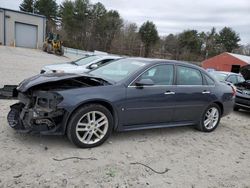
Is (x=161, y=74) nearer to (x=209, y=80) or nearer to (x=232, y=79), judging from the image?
(x=209, y=80)

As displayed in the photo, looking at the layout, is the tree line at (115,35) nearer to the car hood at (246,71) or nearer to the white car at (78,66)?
the white car at (78,66)

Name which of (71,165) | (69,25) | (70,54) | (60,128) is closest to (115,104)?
(60,128)

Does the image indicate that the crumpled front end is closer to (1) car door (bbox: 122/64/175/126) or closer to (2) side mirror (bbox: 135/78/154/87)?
(1) car door (bbox: 122/64/175/126)

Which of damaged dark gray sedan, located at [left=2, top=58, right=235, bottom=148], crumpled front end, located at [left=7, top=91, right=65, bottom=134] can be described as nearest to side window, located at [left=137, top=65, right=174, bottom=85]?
damaged dark gray sedan, located at [left=2, top=58, right=235, bottom=148]

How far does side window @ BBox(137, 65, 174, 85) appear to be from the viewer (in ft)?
16.4

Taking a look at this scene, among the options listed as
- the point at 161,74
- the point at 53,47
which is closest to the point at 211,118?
the point at 161,74

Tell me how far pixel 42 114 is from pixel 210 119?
3746 mm

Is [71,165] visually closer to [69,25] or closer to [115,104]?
[115,104]

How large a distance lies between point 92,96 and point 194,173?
1904mm

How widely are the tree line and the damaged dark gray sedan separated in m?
42.4

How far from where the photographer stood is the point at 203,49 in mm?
63625

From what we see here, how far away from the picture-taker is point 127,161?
4051 mm

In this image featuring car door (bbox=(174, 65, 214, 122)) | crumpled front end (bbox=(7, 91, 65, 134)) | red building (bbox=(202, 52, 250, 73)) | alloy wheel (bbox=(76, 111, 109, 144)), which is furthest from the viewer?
red building (bbox=(202, 52, 250, 73))

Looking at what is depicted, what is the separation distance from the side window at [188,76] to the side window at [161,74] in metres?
0.20
